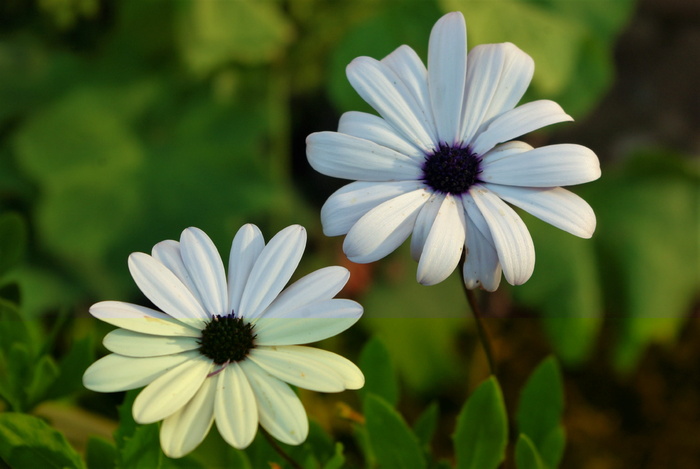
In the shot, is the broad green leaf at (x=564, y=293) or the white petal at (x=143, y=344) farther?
the broad green leaf at (x=564, y=293)

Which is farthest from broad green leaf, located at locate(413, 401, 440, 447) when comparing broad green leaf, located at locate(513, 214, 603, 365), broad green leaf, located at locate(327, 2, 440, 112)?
broad green leaf, located at locate(513, 214, 603, 365)

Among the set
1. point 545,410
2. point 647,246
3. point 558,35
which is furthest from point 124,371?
point 647,246

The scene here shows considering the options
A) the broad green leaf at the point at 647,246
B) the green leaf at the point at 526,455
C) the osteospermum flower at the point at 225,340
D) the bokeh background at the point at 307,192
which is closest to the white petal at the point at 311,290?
the osteospermum flower at the point at 225,340

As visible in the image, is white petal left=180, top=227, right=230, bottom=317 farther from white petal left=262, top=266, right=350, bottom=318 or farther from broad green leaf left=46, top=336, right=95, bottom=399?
broad green leaf left=46, top=336, right=95, bottom=399

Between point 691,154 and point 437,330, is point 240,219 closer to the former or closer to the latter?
point 437,330

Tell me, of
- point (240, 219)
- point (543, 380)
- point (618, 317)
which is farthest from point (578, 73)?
point (543, 380)

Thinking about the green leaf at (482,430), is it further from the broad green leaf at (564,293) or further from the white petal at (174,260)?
the broad green leaf at (564,293)
